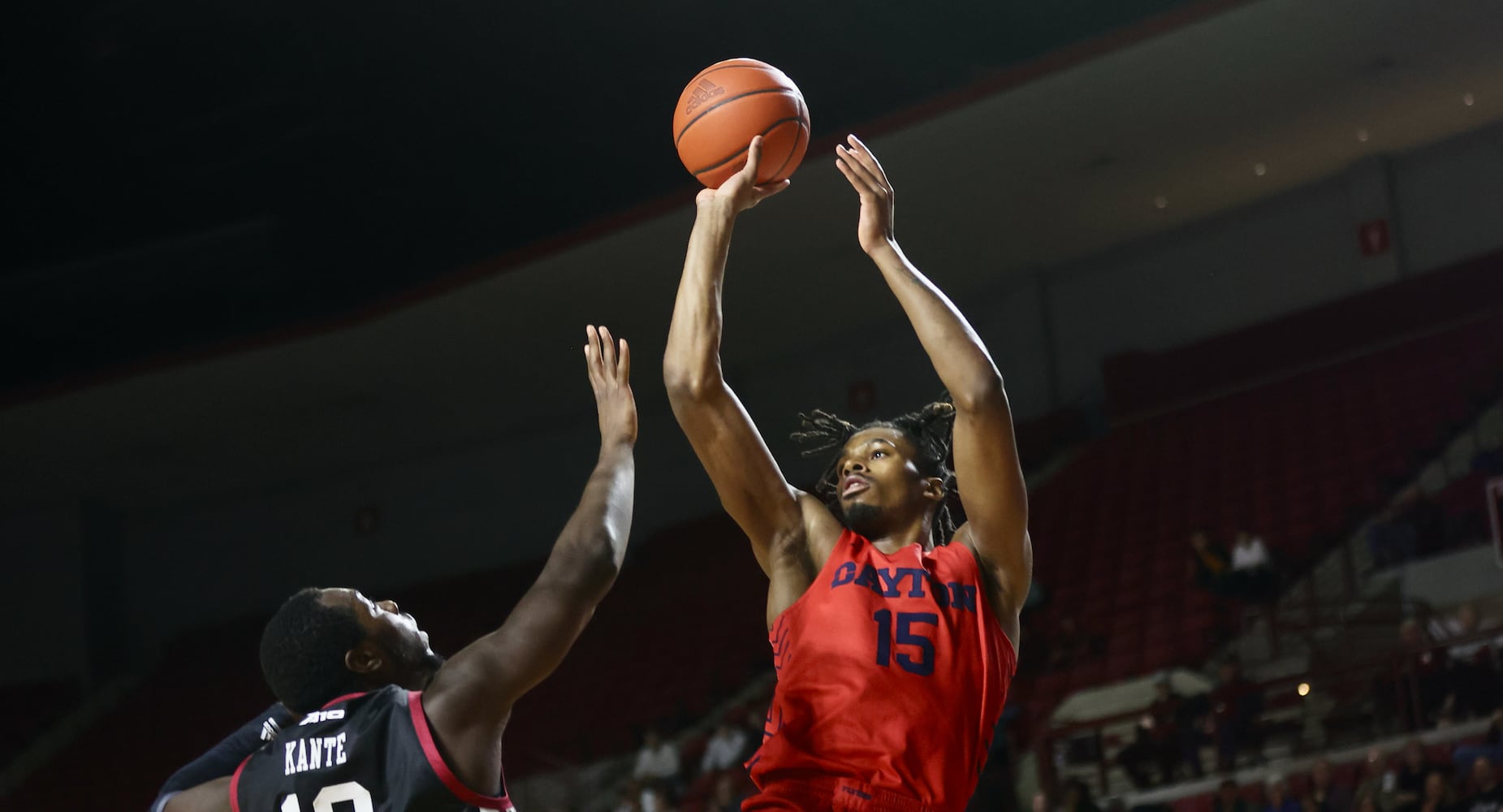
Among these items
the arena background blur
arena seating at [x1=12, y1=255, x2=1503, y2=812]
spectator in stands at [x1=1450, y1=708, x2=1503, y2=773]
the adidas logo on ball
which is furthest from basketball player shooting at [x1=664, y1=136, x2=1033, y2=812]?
arena seating at [x1=12, y1=255, x2=1503, y2=812]

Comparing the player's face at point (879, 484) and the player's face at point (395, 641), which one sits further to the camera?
the player's face at point (879, 484)

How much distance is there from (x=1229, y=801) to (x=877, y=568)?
5.56m

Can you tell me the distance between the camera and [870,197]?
3748 mm

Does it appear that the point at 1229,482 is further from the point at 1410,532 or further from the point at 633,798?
the point at 633,798

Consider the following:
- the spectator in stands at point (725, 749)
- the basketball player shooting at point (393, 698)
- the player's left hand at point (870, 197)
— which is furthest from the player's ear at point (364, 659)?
the spectator in stands at point (725, 749)

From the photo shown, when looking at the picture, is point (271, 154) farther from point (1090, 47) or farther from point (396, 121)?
point (1090, 47)

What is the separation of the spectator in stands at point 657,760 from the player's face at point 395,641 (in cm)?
897

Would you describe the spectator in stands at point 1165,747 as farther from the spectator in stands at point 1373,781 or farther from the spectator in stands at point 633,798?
the spectator in stands at point 633,798

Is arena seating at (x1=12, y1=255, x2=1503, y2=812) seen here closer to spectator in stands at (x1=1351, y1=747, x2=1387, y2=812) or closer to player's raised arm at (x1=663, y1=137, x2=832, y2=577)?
spectator in stands at (x1=1351, y1=747, x2=1387, y2=812)

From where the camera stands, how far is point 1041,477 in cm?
1667

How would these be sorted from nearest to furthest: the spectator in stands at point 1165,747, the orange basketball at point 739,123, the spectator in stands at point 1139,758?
the orange basketball at point 739,123 → the spectator in stands at point 1165,747 → the spectator in stands at point 1139,758

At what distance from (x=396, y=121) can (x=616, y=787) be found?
6609 mm

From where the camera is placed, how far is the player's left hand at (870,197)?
3719 mm

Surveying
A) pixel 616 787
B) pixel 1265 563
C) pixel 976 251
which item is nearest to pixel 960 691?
pixel 1265 563
